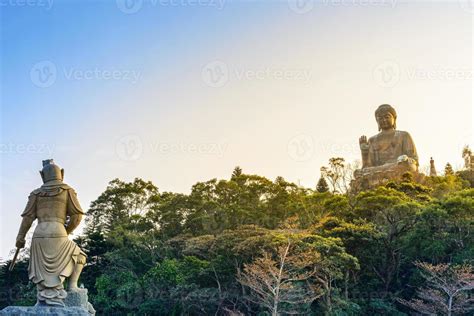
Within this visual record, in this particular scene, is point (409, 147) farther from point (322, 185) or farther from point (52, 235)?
point (52, 235)

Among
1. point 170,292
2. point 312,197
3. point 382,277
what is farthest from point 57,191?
point 312,197

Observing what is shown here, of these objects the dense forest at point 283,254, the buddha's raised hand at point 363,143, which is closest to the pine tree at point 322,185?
the buddha's raised hand at point 363,143

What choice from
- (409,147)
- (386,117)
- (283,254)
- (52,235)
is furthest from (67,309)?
(386,117)

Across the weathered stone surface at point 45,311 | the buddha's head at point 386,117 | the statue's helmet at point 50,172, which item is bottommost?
the weathered stone surface at point 45,311

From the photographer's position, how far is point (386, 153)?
2897 centimetres

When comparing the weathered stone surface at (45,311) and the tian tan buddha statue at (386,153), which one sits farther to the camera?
the tian tan buddha statue at (386,153)

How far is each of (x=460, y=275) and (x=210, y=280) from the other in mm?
8618

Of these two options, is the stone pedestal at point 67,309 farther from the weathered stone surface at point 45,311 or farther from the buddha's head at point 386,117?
the buddha's head at point 386,117

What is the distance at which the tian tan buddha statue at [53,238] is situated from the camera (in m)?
8.75

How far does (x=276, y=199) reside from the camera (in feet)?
73.5

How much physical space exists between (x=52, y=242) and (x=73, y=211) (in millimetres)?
627

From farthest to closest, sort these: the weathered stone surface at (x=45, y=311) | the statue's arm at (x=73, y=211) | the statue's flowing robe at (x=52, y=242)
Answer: the statue's arm at (x=73, y=211) → the statue's flowing robe at (x=52, y=242) → the weathered stone surface at (x=45, y=311)

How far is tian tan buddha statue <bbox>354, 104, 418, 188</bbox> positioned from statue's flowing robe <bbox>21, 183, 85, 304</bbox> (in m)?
20.2

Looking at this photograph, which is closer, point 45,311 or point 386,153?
point 45,311
